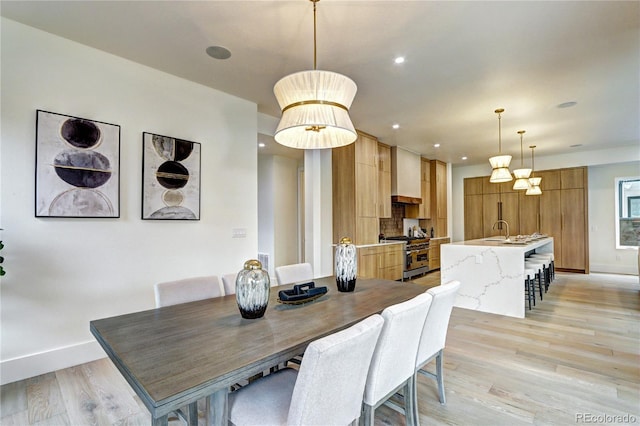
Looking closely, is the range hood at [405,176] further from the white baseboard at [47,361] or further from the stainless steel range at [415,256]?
the white baseboard at [47,361]

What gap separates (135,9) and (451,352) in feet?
12.8

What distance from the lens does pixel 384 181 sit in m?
6.24

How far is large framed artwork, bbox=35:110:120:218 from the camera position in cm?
259

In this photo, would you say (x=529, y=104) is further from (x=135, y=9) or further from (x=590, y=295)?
(x=135, y=9)

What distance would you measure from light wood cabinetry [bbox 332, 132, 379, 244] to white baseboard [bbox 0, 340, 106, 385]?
12.1ft

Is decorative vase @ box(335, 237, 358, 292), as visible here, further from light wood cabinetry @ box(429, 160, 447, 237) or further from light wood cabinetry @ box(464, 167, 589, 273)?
light wood cabinetry @ box(464, 167, 589, 273)

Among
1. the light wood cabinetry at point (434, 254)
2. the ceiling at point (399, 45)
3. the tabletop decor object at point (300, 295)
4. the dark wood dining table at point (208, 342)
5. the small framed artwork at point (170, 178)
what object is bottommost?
the light wood cabinetry at point (434, 254)

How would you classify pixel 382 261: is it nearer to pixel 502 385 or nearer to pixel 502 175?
pixel 502 175

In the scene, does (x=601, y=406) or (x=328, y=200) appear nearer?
(x=601, y=406)

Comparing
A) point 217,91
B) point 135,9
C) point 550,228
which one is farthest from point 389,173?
point 135,9

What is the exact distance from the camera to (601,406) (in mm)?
2111

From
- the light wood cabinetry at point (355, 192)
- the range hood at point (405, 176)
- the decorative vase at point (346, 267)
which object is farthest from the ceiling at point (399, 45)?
the range hood at point (405, 176)

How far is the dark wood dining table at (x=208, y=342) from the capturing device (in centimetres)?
103

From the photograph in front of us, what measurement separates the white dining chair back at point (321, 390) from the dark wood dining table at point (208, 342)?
166mm
